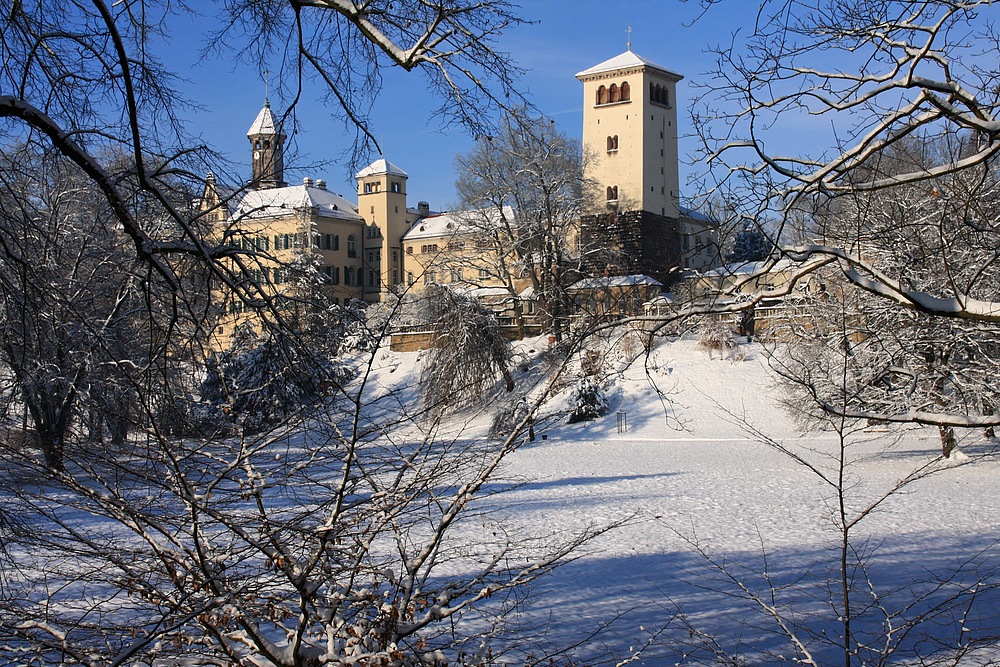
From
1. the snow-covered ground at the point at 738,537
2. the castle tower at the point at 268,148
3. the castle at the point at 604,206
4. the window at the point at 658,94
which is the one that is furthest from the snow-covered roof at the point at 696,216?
the window at the point at 658,94

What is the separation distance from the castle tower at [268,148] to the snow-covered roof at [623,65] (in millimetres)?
49850

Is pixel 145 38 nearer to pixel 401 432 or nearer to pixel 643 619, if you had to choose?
pixel 401 432

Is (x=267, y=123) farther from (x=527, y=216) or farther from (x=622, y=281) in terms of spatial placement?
(x=527, y=216)

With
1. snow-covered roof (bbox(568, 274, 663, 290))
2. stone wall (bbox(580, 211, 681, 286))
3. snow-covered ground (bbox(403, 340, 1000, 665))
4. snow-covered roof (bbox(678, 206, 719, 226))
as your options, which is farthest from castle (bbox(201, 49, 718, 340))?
snow-covered roof (bbox(678, 206, 719, 226))

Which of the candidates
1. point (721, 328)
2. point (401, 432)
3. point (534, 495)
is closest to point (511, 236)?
point (721, 328)

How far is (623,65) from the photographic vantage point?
53.3 metres

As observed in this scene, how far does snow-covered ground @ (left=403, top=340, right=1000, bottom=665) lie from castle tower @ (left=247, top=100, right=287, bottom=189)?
207 centimetres

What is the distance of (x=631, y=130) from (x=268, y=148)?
1957 inches

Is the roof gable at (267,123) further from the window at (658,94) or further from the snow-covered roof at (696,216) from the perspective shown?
the window at (658,94)

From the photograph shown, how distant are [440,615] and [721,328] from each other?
27241mm

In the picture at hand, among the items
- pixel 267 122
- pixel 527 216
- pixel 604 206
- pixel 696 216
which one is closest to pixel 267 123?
pixel 267 122

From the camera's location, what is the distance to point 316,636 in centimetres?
448

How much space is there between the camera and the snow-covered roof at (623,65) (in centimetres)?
5275

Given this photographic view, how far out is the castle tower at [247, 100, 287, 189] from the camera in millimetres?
4973
